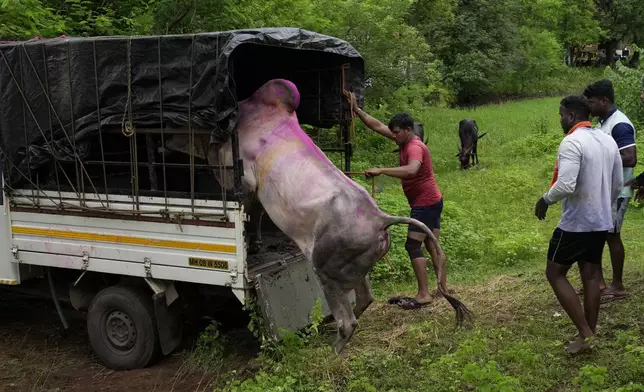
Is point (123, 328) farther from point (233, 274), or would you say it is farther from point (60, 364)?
point (233, 274)

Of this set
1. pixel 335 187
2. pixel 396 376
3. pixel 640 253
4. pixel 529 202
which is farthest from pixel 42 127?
pixel 529 202

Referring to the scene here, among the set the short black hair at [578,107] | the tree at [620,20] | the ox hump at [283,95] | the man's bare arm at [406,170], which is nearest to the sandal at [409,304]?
the man's bare arm at [406,170]

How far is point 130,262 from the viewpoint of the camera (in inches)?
219

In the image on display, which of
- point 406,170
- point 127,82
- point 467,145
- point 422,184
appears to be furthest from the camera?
point 467,145

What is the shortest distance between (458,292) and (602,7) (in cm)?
4723

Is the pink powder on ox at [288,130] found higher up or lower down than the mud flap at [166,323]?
higher up

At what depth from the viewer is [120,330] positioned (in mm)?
5840

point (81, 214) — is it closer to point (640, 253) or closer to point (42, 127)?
point (42, 127)

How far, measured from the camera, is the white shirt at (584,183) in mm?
4688

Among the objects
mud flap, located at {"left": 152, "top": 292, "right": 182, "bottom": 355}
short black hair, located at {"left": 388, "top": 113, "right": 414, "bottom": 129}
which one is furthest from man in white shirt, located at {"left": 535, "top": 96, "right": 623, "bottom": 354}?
mud flap, located at {"left": 152, "top": 292, "right": 182, "bottom": 355}

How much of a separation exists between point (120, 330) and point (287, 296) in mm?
1554

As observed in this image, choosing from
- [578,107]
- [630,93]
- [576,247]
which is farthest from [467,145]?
[576,247]

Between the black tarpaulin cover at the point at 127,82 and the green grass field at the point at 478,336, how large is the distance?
1.87 metres

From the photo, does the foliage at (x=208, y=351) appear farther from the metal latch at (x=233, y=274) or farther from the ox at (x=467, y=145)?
the ox at (x=467, y=145)
